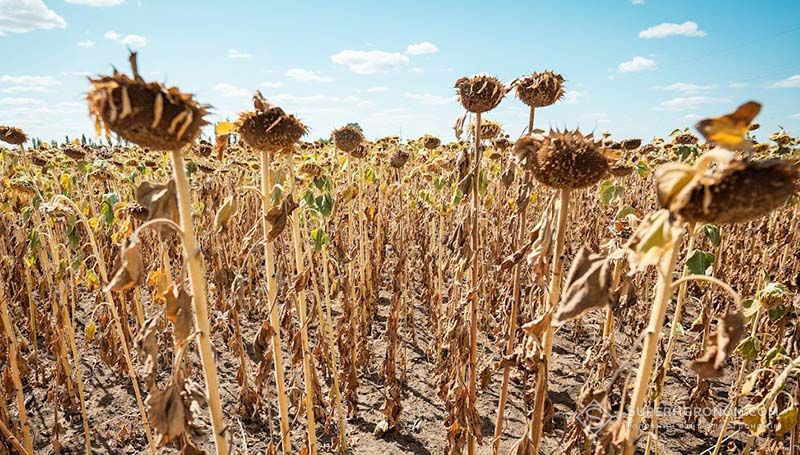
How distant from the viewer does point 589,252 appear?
114 cm

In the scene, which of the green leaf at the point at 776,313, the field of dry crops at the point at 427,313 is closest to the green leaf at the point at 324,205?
the field of dry crops at the point at 427,313

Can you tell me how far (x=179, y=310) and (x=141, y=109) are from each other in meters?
0.53

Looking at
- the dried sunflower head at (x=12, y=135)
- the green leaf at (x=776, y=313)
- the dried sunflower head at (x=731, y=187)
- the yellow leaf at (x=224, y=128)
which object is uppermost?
the dried sunflower head at (x=12, y=135)

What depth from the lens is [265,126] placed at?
1648mm

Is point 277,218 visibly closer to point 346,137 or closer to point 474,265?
point 474,265

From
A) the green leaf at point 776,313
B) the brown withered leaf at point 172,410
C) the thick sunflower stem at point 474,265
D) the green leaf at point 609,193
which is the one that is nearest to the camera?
the brown withered leaf at point 172,410

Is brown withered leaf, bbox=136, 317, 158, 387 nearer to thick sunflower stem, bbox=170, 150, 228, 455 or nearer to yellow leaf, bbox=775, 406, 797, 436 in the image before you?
thick sunflower stem, bbox=170, 150, 228, 455

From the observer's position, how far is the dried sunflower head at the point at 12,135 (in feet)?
15.4

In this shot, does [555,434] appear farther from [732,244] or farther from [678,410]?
[732,244]

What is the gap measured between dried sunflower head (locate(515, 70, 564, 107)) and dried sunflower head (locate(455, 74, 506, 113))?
10 centimetres

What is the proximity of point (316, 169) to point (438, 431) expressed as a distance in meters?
2.41

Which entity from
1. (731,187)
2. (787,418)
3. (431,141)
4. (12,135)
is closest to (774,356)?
(787,418)

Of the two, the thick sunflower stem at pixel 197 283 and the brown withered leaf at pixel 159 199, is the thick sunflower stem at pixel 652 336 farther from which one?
the brown withered leaf at pixel 159 199

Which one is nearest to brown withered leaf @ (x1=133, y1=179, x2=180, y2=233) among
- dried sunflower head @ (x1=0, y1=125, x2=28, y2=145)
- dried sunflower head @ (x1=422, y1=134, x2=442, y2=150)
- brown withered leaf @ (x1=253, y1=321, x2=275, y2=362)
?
brown withered leaf @ (x1=253, y1=321, x2=275, y2=362)
